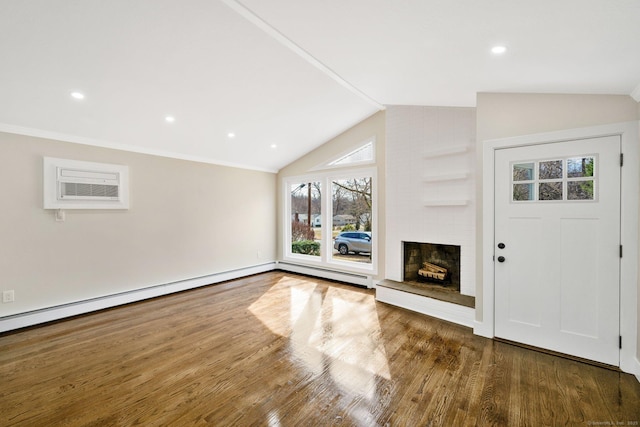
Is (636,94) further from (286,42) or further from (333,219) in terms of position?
(333,219)

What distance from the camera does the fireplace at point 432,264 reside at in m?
4.01

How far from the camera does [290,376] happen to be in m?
2.24

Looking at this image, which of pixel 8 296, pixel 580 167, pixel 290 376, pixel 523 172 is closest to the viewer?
pixel 290 376

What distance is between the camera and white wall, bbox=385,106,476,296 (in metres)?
3.72

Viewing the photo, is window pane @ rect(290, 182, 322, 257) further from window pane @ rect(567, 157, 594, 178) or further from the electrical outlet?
the electrical outlet

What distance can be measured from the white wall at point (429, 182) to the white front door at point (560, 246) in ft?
2.70

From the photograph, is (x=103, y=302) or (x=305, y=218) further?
(x=305, y=218)

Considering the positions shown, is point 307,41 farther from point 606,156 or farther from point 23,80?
point 606,156

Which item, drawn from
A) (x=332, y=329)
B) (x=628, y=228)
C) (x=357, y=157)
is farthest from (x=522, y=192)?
(x=357, y=157)

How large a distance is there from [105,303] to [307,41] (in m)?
4.29

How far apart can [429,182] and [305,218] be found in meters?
2.84

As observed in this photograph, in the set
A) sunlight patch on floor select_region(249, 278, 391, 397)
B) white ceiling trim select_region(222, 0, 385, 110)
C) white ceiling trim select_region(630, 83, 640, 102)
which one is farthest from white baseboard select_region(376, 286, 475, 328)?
white ceiling trim select_region(222, 0, 385, 110)

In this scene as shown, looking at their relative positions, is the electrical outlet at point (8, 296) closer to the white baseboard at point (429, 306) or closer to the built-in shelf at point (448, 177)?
the white baseboard at point (429, 306)

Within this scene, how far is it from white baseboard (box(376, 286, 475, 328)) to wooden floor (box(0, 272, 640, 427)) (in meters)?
0.16
